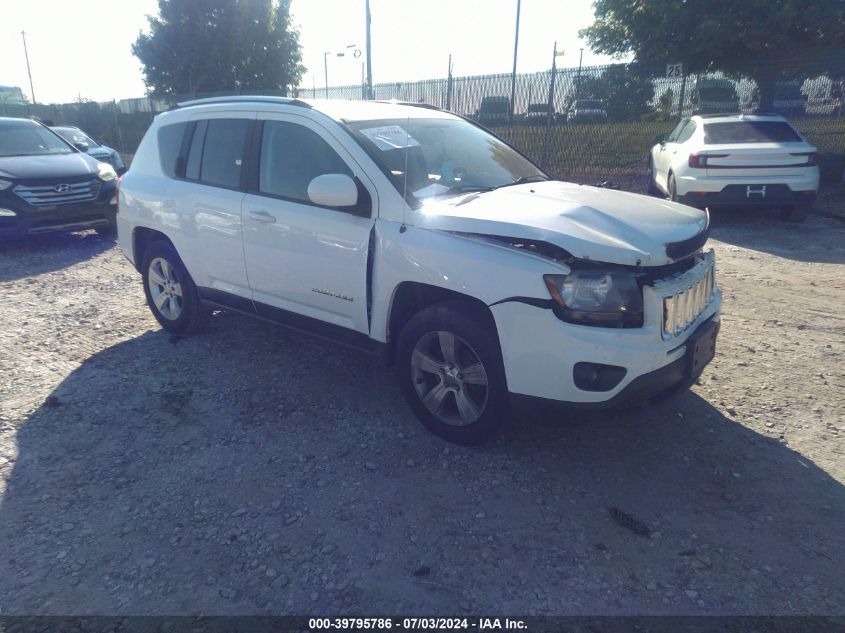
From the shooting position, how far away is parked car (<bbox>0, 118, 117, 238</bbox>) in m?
8.24

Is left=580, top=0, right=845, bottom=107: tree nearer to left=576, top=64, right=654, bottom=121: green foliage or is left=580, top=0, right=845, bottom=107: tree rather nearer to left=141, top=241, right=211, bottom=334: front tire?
left=576, top=64, right=654, bottom=121: green foliage

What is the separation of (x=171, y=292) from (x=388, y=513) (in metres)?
3.17

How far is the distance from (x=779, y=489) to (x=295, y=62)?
3861 centimetres

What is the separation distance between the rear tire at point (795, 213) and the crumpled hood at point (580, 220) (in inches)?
270

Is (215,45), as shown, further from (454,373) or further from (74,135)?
(454,373)

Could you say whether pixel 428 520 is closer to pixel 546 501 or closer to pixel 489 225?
pixel 546 501

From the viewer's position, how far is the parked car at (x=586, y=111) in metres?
14.1

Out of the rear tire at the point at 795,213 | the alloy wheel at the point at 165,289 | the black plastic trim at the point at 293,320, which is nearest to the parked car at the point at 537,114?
the rear tire at the point at 795,213

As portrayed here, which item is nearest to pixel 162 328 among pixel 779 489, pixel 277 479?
pixel 277 479

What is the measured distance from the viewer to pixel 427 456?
351 cm

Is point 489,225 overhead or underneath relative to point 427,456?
overhead

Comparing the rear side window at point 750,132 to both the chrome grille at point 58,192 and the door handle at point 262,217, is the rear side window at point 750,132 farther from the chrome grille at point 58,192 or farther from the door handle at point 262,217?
the chrome grille at point 58,192

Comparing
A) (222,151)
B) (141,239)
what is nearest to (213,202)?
(222,151)

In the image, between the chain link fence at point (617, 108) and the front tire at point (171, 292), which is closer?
the front tire at point (171, 292)
